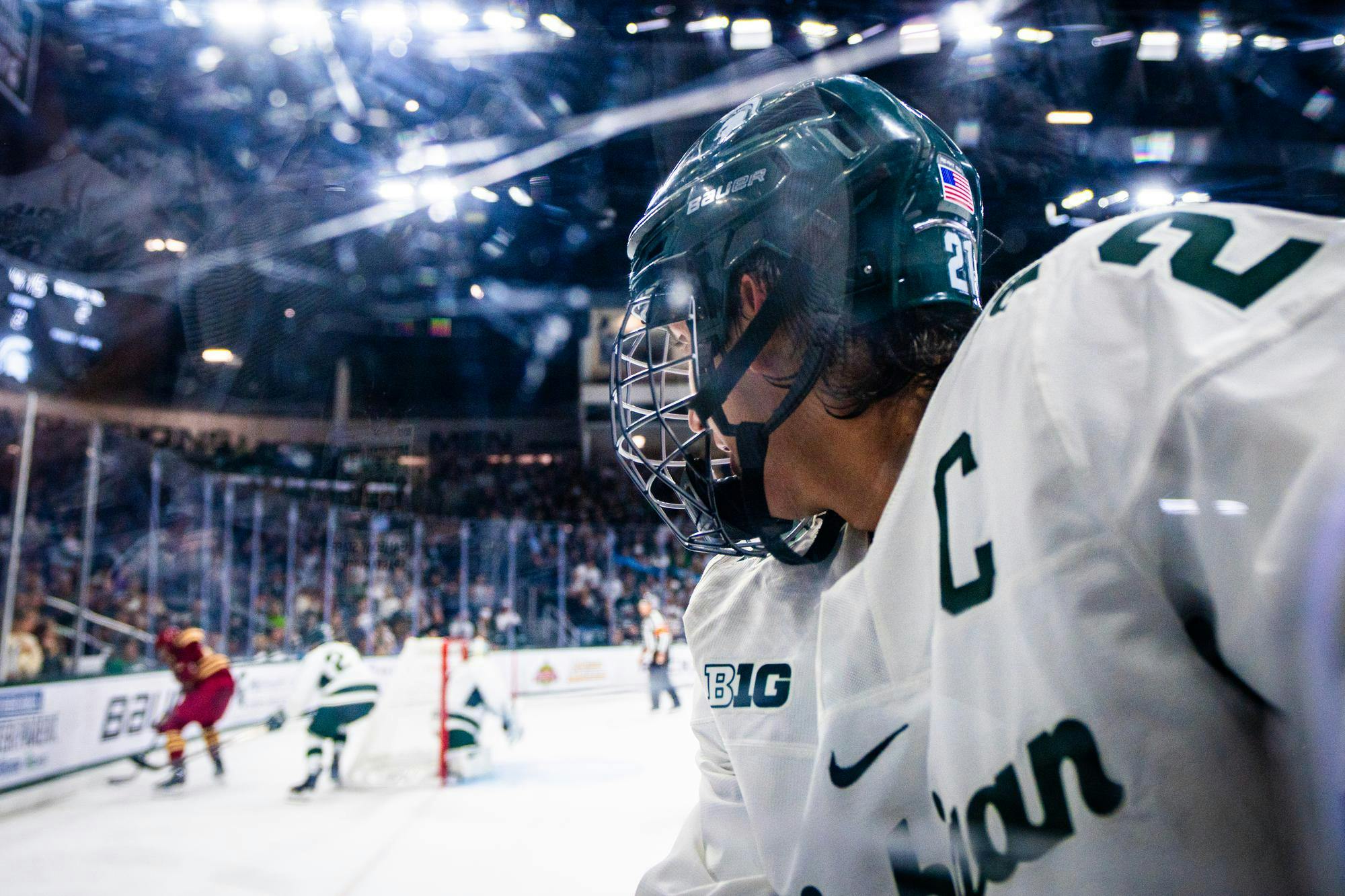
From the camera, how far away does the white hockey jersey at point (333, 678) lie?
418 cm

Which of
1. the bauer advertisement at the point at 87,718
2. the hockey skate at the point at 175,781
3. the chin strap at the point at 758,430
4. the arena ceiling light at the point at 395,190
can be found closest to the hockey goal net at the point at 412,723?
the hockey skate at the point at 175,781

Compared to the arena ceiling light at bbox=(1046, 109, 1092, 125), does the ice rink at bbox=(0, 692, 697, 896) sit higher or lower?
lower

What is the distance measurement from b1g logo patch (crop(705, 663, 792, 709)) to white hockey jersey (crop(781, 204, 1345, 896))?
1.32ft

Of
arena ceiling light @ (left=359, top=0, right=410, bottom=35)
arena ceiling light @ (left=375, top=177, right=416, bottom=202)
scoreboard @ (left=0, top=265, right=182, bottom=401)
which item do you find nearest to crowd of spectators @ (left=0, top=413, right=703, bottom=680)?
scoreboard @ (left=0, top=265, right=182, bottom=401)

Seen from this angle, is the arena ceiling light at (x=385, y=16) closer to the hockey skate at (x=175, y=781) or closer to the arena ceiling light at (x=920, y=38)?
the arena ceiling light at (x=920, y=38)

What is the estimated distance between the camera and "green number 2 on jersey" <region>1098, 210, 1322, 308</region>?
300mm

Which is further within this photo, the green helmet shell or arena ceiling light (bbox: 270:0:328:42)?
arena ceiling light (bbox: 270:0:328:42)

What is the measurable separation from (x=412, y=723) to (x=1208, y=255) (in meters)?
4.34

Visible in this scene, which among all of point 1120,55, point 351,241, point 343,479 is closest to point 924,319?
point 343,479

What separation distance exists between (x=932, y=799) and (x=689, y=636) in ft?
1.70

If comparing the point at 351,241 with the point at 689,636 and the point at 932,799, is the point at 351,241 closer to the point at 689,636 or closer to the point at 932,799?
the point at 689,636

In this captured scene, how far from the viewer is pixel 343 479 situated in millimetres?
1716

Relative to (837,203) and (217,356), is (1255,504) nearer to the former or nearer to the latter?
(837,203)

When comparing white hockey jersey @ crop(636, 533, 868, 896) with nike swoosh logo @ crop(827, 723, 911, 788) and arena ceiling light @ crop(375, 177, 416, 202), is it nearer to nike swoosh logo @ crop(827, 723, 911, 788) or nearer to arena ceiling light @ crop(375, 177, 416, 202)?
nike swoosh logo @ crop(827, 723, 911, 788)
